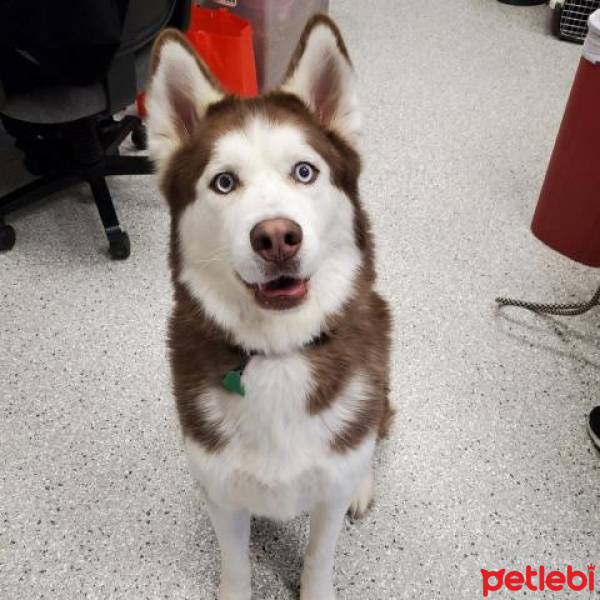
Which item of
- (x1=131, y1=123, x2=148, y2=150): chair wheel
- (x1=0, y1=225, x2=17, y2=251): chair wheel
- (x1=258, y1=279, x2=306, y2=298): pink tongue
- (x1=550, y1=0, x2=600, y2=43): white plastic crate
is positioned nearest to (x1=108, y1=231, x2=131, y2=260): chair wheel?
(x1=0, y1=225, x2=17, y2=251): chair wheel

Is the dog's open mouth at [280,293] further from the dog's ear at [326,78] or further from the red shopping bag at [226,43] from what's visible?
the red shopping bag at [226,43]

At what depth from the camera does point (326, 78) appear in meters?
0.98

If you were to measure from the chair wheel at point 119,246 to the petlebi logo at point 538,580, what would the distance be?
4.62ft

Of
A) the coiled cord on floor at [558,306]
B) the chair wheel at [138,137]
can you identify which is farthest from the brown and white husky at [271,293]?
the chair wheel at [138,137]

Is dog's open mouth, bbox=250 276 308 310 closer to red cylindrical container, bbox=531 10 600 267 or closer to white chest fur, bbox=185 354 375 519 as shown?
white chest fur, bbox=185 354 375 519

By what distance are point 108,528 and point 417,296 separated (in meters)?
1.09

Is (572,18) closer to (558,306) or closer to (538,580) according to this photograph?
(558,306)

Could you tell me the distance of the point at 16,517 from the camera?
1336 mm

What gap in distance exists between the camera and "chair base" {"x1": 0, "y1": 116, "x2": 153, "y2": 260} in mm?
1967

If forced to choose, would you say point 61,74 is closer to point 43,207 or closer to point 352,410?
point 43,207

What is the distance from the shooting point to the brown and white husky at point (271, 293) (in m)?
0.90

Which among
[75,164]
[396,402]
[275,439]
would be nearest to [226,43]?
[75,164]

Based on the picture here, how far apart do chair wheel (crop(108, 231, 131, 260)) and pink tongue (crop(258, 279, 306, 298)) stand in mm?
1227

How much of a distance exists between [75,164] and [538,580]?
183cm
